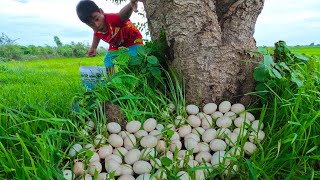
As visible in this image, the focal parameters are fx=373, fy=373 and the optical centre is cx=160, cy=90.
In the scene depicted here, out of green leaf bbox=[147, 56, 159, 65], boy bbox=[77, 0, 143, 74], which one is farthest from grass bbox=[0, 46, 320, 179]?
boy bbox=[77, 0, 143, 74]

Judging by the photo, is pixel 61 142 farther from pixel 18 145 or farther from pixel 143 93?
pixel 143 93

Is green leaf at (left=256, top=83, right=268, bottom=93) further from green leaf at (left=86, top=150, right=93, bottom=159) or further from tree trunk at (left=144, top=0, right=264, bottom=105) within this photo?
green leaf at (left=86, top=150, right=93, bottom=159)

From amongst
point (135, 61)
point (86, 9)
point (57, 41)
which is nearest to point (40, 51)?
point (57, 41)

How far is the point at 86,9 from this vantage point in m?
3.91

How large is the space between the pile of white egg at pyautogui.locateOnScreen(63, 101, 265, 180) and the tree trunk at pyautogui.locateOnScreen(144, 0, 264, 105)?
0.13 metres

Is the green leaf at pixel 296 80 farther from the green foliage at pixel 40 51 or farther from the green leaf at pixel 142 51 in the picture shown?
the green foliage at pixel 40 51

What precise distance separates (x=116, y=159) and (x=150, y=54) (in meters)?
0.76

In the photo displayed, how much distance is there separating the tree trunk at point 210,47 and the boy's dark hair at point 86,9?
196 cm

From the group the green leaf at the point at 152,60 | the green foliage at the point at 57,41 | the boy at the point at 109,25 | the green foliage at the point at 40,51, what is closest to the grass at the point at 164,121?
the green leaf at the point at 152,60

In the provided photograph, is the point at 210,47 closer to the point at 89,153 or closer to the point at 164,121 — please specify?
the point at 164,121

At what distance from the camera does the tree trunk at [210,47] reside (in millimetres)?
1915

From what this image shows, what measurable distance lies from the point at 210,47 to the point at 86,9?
2.31 m

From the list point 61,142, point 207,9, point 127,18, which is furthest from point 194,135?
point 127,18

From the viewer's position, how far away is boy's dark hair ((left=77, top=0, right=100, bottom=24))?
153 inches
